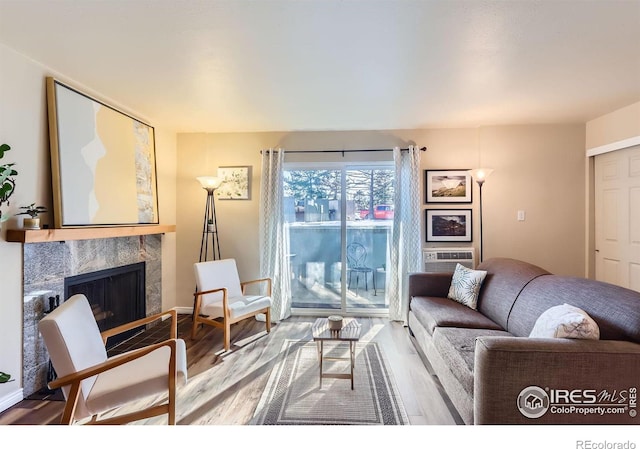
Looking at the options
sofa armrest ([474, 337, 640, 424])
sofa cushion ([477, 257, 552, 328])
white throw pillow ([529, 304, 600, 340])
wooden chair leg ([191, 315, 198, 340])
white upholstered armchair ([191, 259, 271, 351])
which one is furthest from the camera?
wooden chair leg ([191, 315, 198, 340])

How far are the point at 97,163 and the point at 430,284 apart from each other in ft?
11.4

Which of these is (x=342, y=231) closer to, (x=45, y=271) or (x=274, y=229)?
(x=274, y=229)

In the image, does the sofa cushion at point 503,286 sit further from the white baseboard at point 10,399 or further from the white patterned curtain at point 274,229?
the white baseboard at point 10,399

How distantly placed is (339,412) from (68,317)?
→ 1.72 meters

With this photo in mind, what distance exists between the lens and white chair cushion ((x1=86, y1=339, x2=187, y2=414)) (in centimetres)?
147

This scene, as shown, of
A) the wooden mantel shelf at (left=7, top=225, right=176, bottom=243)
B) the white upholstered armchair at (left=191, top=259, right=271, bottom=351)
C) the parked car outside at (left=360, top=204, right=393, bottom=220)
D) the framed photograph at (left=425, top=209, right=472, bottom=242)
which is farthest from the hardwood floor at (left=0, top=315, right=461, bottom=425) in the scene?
the parked car outside at (left=360, top=204, right=393, bottom=220)

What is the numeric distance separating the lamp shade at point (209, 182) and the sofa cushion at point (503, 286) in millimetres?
3212

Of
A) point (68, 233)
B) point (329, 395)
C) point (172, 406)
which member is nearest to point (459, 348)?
point (329, 395)

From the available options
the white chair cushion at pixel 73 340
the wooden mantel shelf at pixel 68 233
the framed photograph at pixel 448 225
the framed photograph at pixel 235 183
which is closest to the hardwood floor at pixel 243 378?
the white chair cushion at pixel 73 340

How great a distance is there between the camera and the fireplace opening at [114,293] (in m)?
2.54

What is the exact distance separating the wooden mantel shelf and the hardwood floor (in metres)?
1.15

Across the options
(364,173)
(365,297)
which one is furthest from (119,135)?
(365,297)

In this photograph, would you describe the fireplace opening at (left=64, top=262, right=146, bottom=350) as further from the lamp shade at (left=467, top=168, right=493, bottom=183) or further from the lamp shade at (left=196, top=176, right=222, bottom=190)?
the lamp shade at (left=467, top=168, right=493, bottom=183)

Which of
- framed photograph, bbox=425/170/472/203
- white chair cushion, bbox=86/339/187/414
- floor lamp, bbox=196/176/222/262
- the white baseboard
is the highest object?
framed photograph, bbox=425/170/472/203
